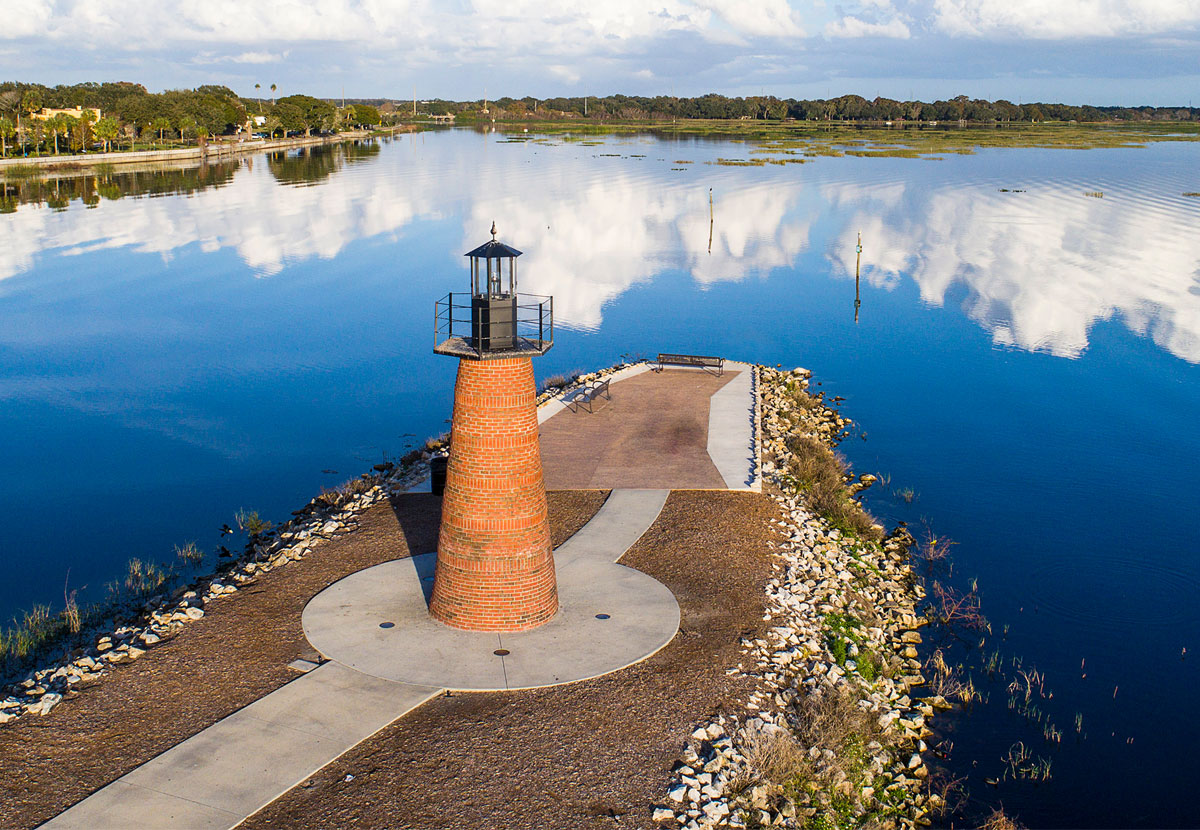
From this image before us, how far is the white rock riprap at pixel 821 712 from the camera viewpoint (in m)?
11.7

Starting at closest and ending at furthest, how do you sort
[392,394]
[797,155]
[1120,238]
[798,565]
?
[798,565]
[392,394]
[1120,238]
[797,155]

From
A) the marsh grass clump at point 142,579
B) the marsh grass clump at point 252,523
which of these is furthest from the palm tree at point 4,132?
the marsh grass clump at point 142,579

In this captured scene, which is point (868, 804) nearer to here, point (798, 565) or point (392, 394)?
point (798, 565)

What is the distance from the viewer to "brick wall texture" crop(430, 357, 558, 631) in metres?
14.1

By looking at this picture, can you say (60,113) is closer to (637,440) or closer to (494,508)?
(637,440)

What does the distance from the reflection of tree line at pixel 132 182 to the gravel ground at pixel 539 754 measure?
76.6 m

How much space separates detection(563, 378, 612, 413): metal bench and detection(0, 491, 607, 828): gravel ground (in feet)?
32.2

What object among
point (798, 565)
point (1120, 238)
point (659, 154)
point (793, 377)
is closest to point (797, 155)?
point (659, 154)

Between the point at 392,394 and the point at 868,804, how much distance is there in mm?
23820

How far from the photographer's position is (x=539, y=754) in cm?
1190

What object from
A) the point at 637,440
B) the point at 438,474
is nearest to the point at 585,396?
the point at 637,440

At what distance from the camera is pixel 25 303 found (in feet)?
146

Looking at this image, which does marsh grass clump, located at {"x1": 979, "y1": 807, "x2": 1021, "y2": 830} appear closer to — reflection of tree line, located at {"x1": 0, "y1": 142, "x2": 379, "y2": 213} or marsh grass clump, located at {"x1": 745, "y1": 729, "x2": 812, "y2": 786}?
marsh grass clump, located at {"x1": 745, "y1": 729, "x2": 812, "y2": 786}

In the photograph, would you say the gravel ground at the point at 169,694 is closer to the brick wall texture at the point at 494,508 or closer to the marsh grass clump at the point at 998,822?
the brick wall texture at the point at 494,508
